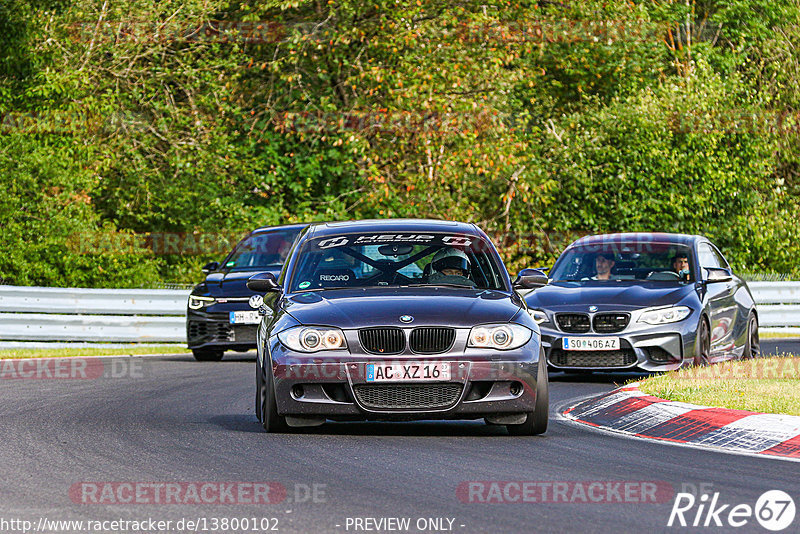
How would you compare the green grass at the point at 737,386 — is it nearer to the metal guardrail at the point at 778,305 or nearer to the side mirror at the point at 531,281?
the side mirror at the point at 531,281

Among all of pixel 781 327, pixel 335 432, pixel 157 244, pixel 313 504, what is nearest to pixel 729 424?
pixel 335 432

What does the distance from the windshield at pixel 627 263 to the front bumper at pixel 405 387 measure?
6167 millimetres

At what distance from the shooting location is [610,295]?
1466cm

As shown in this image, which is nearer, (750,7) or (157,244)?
(157,244)

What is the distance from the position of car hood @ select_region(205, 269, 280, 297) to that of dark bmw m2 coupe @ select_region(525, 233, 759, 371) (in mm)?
4391

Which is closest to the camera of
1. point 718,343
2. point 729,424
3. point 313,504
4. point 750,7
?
point 313,504

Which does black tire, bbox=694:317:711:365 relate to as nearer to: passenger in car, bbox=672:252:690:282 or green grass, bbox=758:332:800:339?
passenger in car, bbox=672:252:690:282

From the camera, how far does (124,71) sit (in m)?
28.1

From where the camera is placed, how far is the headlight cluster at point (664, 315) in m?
14.3

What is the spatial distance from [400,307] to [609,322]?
204 inches

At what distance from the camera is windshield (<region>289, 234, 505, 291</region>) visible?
10.5 m

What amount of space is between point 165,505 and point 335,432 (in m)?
3.11

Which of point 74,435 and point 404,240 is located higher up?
point 404,240

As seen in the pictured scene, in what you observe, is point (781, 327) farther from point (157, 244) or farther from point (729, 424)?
point (729, 424)
